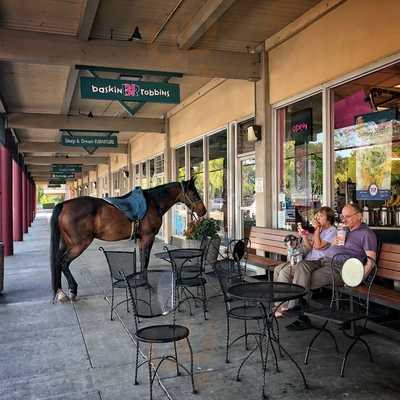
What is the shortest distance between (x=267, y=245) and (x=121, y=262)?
2581mm

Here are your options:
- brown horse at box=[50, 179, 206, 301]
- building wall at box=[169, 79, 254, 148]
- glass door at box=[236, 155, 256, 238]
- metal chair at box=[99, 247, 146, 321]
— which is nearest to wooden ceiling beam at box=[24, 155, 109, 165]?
building wall at box=[169, 79, 254, 148]

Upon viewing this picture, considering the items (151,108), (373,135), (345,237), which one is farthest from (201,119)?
(345,237)

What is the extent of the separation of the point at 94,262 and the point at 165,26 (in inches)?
213

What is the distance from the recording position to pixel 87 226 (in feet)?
21.6

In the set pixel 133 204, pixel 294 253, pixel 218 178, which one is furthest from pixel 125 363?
pixel 218 178

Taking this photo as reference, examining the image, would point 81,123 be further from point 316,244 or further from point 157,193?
point 316,244

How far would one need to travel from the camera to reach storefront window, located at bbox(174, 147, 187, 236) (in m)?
12.8

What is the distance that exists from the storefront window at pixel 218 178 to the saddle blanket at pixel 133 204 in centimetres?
318

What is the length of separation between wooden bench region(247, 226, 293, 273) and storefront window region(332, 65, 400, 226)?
994 millimetres

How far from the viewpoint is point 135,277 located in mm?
3611

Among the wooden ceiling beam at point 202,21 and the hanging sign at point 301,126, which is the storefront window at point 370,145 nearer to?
the hanging sign at point 301,126

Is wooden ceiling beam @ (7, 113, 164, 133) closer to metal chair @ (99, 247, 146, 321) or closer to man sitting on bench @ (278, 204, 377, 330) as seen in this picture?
metal chair @ (99, 247, 146, 321)

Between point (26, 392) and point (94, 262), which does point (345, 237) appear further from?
point (94, 262)

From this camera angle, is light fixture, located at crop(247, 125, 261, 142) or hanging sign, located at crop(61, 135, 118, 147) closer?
light fixture, located at crop(247, 125, 261, 142)
